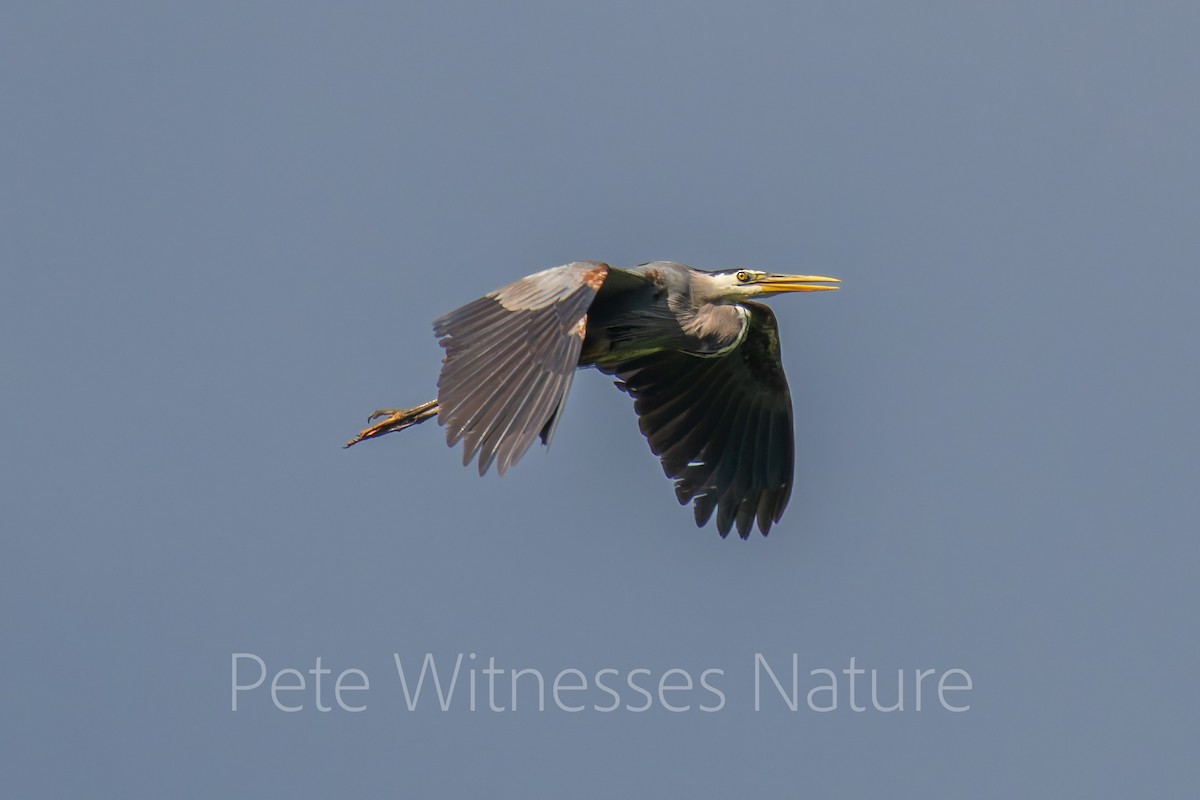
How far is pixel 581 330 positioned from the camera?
911cm

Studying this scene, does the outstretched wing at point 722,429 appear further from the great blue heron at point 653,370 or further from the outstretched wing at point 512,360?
the outstretched wing at point 512,360

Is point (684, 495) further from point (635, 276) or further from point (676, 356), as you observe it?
point (635, 276)

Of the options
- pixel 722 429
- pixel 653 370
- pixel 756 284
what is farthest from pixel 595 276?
pixel 722 429

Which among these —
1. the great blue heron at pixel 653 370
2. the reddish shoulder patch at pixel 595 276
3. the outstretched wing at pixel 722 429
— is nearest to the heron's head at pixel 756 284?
the great blue heron at pixel 653 370

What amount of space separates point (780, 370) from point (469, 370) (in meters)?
3.24

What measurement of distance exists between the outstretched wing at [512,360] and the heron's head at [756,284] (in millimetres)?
1399

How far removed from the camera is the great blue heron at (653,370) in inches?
348

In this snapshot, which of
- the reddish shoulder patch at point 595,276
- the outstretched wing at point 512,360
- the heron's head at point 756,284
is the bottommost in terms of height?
the outstretched wing at point 512,360

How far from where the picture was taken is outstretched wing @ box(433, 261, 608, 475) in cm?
863

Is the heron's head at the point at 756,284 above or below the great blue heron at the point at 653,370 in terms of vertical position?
above

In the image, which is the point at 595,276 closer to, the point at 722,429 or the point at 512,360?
the point at 512,360

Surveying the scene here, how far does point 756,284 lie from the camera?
36.2 ft

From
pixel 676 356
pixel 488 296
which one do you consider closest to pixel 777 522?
pixel 676 356

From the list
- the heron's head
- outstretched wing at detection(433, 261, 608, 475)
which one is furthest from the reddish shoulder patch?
the heron's head
